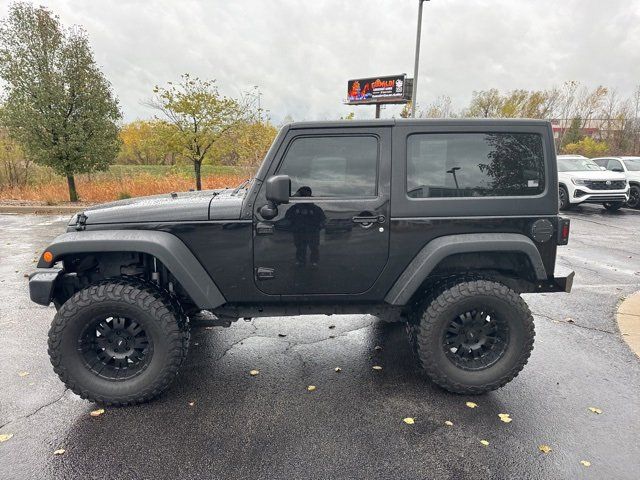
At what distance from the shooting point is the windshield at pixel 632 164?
13.9m

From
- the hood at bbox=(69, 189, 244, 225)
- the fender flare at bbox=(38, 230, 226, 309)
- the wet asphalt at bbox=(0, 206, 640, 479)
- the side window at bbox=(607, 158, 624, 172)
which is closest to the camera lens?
the wet asphalt at bbox=(0, 206, 640, 479)

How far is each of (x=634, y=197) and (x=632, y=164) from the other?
1351 mm

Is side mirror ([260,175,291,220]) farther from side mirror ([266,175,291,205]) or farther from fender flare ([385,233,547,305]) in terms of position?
fender flare ([385,233,547,305])

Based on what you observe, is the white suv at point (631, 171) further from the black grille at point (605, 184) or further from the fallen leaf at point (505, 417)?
the fallen leaf at point (505, 417)

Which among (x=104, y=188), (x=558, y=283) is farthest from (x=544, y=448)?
(x=104, y=188)

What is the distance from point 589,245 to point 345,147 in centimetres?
781

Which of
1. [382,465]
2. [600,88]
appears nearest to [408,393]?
[382,465]

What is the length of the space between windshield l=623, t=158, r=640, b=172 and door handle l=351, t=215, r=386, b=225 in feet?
50.6

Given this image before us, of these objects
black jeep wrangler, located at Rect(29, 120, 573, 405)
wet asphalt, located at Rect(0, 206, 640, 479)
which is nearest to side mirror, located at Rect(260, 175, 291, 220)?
black jeep wrangler, located at Rect(29, 120, 573, 405)

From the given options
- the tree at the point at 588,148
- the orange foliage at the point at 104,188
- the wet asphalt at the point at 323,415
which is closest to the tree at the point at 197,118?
the orange foliage at the point at 104,188

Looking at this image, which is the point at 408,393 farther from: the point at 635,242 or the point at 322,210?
the point at 635,242

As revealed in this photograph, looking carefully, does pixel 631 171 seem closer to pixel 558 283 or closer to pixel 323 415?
pixel 558 283

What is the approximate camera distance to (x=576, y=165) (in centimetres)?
1329

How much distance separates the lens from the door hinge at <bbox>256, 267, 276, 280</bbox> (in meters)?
2.89
